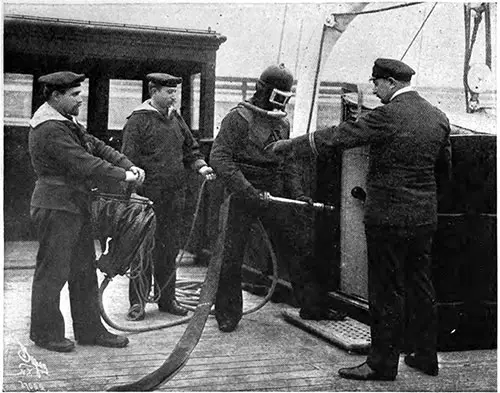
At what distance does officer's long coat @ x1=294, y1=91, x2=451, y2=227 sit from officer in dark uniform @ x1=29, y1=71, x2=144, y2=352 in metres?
1.09

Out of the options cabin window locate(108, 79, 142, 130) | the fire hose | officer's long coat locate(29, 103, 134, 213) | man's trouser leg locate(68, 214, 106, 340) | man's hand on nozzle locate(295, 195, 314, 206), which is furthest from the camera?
cabin window locate(108, 79, 142, 130)

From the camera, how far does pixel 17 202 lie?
19.8 ft

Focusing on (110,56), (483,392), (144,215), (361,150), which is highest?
(110,56)

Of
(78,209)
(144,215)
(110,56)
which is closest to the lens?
(78,209)

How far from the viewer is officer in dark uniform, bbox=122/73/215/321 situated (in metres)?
4.04

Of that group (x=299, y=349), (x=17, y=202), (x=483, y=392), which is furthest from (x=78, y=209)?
(x=17, y=202)

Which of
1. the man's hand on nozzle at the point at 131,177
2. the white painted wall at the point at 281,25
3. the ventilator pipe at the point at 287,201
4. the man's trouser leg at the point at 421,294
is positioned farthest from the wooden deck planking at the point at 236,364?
the white painted wall at the point at 281,25

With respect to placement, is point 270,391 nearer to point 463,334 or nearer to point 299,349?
point 299,349

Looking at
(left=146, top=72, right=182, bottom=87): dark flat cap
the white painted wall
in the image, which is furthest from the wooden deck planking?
the white painted wall

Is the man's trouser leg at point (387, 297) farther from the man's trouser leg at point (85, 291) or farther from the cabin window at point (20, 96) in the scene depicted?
the cabin window at point (20, 96)

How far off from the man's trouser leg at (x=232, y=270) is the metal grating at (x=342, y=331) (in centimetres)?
35

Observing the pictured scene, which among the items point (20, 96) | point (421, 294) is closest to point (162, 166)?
point (421, 294)

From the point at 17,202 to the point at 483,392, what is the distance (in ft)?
14.6

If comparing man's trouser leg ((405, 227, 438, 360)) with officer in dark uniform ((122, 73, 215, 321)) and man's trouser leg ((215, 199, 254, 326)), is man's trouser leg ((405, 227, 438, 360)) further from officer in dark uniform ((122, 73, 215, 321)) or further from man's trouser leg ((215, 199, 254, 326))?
officer in dark uniform ((122, 73, 215, 321))
